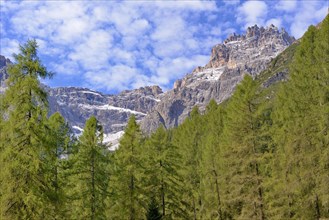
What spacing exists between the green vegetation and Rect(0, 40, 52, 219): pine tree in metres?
0.04

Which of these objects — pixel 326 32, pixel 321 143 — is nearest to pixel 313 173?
pixel 321 143

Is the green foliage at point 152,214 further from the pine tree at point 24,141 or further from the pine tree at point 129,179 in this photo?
the pine tree at point 24,141

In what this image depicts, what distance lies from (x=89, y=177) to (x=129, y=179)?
134 inches

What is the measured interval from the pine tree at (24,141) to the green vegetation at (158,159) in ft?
0.13

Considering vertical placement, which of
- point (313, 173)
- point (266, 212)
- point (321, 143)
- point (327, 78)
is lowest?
point (266, 212)

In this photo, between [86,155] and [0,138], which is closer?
[0,138]

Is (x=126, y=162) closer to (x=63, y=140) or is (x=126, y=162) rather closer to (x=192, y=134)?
(x=63, y=140)

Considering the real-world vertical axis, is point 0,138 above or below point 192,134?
below

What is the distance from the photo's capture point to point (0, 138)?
17547 millimetres

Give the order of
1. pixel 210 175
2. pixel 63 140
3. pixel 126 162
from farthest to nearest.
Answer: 1. pixel 210 175
2. pixel 126 162
3. pixel 63 140

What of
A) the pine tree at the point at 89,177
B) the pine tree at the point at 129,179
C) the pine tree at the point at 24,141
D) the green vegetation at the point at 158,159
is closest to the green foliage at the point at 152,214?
the green vegetation at the point at 158,159

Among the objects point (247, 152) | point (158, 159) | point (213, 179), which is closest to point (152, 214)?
point (158, 159)

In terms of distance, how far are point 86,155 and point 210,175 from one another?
1390cm

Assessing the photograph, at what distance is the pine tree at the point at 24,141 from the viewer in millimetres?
15312
